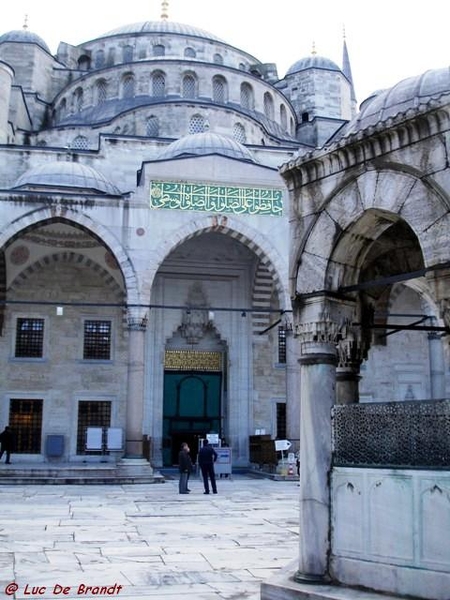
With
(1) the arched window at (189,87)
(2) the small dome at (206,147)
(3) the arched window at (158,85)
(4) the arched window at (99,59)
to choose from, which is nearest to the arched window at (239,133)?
(1) the arched window at (189,87)

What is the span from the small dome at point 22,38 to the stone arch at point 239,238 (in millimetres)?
13950

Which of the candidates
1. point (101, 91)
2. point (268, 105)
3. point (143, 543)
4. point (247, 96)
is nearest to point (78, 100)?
point (101, 91)

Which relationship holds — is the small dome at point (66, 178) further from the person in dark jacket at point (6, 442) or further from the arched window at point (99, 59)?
the arched window at point (99, 59)

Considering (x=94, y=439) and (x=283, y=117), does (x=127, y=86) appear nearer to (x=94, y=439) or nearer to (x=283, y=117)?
(x=283, y=117)

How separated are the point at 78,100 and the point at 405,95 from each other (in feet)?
67.7

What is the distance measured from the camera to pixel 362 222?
450cm

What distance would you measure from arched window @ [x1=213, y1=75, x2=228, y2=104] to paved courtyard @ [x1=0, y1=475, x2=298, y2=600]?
47.5 feet

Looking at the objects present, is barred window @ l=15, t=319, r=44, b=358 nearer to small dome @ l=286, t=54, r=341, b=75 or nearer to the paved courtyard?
the paved courtyard

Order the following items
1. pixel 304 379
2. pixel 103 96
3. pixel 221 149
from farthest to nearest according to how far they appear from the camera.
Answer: pixel 103 96
pixel 221 149
pixel 304 379

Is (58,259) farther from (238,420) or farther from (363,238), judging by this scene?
(363,238)

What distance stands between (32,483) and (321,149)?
10.9 metres

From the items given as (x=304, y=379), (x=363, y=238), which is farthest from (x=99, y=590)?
(x=363, y=238)

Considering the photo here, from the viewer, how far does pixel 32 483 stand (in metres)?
13.6

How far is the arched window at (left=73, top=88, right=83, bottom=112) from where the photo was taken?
23.4 m
